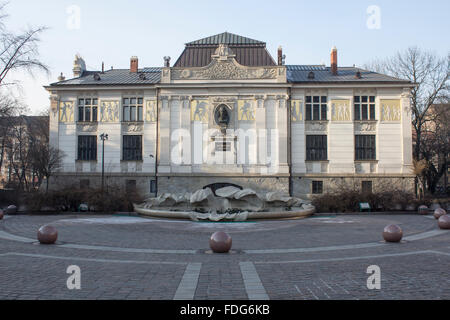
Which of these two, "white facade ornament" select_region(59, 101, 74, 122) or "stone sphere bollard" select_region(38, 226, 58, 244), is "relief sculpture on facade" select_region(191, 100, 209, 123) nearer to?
"white facade ornament" select_region(59, 101, 74, 122)

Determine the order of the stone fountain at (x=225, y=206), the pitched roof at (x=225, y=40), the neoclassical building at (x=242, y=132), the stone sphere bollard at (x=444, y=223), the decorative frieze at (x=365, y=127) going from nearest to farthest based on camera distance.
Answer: the stone sphere bollard at (x=444, y=223) → the stone fountain at (x=225, y=206) → the neoclassical building at (x=242, y=132) → the decorative frieze at (x=365, y=127) → the pitched roof at (x=225, y=40)

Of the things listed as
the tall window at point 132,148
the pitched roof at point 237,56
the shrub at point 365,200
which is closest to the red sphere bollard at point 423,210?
the shrub at point 365,200

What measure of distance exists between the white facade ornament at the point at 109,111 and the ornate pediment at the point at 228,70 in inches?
331

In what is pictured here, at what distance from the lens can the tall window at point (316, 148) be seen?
3628 cm

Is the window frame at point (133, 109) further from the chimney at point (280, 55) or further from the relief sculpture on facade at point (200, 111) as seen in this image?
the chimney at point (280, 55)

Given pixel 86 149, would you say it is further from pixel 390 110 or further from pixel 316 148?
pixel 390 110

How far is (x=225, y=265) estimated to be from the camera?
397 inches

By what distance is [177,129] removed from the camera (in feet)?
119

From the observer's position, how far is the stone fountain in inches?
910

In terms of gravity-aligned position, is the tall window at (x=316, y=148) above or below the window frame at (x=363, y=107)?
below

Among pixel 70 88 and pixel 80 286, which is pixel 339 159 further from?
pixel 80 286

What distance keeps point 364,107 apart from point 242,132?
13.0m

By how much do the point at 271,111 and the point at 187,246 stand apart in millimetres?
24902
